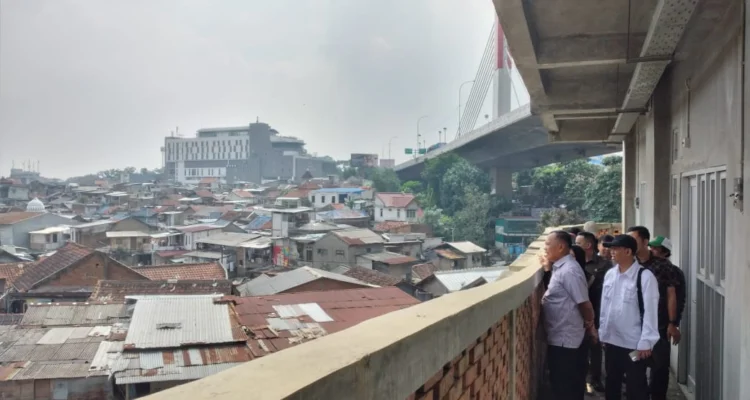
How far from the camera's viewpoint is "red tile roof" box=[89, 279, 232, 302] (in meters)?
15.7

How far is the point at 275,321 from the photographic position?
1003 centimetres

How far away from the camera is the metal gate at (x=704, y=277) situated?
12.1 feet

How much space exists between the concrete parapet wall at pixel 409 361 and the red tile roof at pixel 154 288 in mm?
14154

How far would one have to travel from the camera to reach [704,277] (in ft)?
13.5

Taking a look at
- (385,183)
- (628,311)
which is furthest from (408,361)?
(385,183)

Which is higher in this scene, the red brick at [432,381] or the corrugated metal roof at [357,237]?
the red brick at [432,381]

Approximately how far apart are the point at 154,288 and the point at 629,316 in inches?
601

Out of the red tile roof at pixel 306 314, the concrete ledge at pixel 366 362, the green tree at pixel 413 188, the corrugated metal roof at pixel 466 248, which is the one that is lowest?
the corrugated metal roof at pixel 466 248

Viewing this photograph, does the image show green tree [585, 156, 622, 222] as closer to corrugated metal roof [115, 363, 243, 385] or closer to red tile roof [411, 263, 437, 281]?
red tile roof [411, 263, 437, 281]

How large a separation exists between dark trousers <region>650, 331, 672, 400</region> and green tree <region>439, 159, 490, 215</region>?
41.4 m

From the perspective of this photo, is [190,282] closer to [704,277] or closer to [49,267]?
[49,267]

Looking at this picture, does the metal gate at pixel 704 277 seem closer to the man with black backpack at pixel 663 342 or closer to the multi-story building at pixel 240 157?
the man with black backpack at pixel 663 342

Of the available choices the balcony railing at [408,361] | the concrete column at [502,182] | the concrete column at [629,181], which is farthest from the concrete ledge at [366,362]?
the concrete column at [502,182]

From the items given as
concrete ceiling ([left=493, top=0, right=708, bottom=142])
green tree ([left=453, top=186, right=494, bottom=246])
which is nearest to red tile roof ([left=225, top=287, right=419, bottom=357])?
concrete ceiling ([left=493, top=0, right=708, bottom=142])
